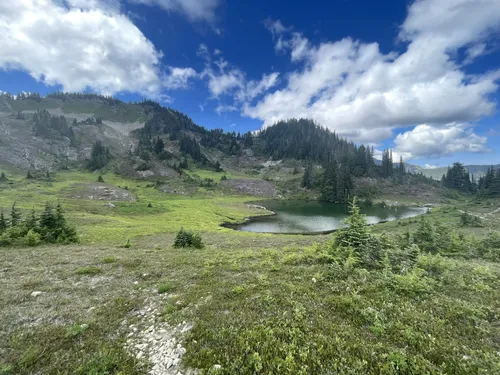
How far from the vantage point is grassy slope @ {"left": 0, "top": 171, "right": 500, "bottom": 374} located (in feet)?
21.8

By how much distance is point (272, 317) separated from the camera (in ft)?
29.0

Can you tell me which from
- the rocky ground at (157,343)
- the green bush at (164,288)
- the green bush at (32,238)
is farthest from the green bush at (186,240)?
the rocky ground at (157,343)

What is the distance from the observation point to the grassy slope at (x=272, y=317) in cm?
664

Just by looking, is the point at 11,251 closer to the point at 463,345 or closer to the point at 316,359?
the point at 316,359

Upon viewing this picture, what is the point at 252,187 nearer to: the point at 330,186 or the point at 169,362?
the point at 330,186

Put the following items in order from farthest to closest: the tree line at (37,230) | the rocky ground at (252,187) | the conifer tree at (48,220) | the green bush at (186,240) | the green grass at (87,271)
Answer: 1. the rocky ground at (252,187)
2. the conifer tree at (48,220)
3. the green bush at (186,240)
4. the tree line at (37,230)
5. the green grass at (87,271)

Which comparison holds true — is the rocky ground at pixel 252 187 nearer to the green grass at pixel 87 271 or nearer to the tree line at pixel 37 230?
the tree line at pixel 37 230

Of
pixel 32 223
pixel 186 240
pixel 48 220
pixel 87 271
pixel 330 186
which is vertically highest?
pixel 330 186

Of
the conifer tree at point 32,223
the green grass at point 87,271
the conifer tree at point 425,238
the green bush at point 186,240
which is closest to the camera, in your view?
the green grass at point 87,271

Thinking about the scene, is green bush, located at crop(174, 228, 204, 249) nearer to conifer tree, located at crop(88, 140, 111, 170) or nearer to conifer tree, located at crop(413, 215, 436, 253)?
conifer tree, located at crop(413, 215, 436, 253)

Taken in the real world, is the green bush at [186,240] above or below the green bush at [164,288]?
below

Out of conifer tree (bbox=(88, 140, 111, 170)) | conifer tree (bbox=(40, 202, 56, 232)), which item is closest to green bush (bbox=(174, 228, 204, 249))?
conifer tree (bbox=(40, 202, 56, 232))

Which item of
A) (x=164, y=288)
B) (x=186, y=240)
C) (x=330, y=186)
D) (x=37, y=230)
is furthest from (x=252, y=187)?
(x=164, y=288)

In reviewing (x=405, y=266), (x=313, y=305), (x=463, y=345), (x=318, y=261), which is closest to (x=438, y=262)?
(x=405, y=266)
